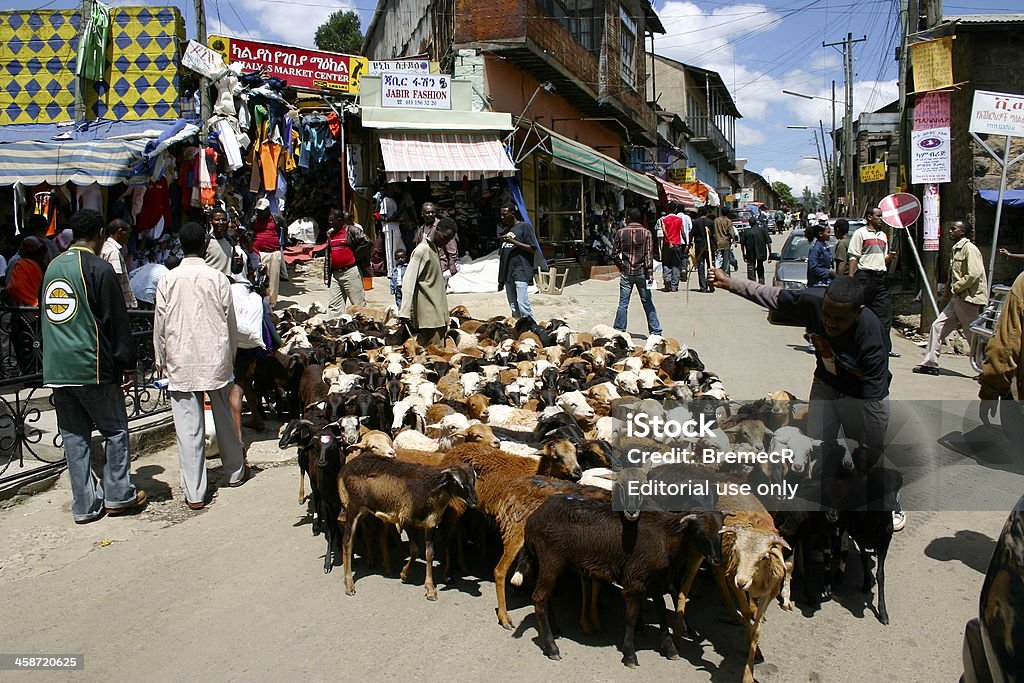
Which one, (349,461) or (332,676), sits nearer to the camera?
(332,676)

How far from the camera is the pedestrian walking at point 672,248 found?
1786 centimetres

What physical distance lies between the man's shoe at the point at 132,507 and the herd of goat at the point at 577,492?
1.23m

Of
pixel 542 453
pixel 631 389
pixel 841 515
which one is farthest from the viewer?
pixel 631 389

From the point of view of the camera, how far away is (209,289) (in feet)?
19.2

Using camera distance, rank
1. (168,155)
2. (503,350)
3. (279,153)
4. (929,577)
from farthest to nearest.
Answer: (279,153)
(168,155)
(503,350)
(929,577)

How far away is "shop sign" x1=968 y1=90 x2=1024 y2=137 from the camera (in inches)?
407

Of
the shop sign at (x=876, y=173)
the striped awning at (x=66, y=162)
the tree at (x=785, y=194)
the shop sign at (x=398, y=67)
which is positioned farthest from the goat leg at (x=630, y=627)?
the tree at (x=785, y=194)

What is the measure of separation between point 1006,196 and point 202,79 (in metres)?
14.2

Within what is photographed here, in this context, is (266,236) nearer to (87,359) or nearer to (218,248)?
(218,248)

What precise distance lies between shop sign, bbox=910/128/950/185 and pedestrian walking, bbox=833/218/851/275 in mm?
1529

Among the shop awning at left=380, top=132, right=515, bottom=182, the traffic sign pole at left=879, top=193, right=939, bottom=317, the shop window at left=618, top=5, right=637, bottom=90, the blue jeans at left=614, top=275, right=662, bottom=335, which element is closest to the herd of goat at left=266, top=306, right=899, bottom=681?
the blue jeans at left=614, top=275, right=662, bottom=335

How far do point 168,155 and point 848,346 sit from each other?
35.4 ft

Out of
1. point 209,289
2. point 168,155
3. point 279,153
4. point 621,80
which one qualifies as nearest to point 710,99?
point 621,80

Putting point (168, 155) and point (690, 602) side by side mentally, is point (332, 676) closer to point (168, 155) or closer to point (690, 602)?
point (690, 602)
